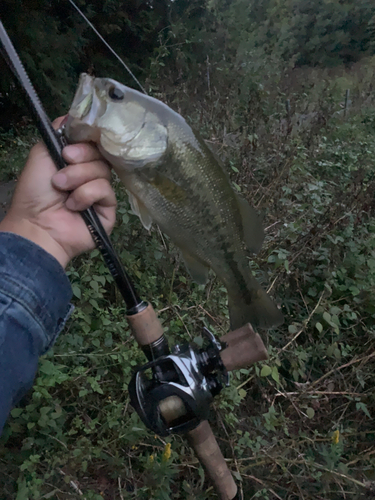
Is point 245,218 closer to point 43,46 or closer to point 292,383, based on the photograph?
point 292,383

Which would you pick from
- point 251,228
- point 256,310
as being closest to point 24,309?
point 251,228

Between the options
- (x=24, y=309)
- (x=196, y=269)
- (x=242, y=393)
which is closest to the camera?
(x=24, y=309)

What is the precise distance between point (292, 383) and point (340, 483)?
0.82m

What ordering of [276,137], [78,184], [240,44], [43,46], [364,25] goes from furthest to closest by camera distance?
[364,25]
[240,44]
[43,46]
[276,137]
[78,184]

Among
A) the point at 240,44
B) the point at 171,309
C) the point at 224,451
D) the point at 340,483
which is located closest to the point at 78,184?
the point at 171,309

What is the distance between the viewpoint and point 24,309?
1.06 m

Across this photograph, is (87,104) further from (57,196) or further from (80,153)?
(57,196)

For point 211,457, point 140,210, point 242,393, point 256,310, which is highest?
point 140,210

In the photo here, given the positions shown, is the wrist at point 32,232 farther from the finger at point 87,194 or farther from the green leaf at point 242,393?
the green leaf at point 242,393

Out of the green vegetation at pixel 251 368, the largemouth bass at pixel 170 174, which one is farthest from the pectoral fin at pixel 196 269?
the green vegetation at pixel 251 368

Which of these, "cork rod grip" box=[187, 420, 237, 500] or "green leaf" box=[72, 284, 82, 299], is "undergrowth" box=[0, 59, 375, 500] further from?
"cork rod grip" box=[187, 420, 237, 500]

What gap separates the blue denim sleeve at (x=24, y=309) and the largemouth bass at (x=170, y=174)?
16.7 inches

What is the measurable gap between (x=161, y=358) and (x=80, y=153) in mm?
811

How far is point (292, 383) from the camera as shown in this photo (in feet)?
9.45
